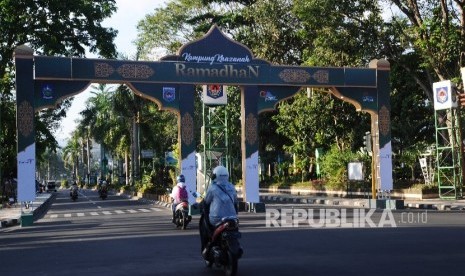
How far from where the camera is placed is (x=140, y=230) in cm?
1684

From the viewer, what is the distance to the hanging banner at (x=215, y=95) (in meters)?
24.3

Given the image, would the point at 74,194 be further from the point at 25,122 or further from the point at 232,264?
the point at 232,264

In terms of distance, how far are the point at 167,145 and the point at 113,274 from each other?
2061 inches

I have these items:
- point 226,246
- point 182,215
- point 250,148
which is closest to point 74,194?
point 250,148

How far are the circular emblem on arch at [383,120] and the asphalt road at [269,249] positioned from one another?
6.89m

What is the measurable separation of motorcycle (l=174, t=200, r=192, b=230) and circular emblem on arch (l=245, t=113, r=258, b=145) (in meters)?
7.37

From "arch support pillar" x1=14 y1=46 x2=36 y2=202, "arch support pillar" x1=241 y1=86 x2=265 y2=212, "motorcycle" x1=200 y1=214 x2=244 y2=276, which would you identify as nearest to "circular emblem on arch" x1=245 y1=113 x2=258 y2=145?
"arch support pillar" x1=241 y1=86 x2=265 y2=212

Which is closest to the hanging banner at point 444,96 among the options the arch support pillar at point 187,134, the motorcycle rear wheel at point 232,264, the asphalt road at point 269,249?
the asphalt road at point 269,249

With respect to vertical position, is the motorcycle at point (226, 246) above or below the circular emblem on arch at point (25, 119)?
below

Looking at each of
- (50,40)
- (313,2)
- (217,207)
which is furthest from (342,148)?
(217,207)

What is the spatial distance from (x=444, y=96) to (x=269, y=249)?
18.0 meters

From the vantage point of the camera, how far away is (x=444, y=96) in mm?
26984

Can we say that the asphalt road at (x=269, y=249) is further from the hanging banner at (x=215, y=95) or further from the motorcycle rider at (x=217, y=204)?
the hanging banner at (x=215, y=95)

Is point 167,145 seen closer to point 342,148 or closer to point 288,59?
point 288,59
